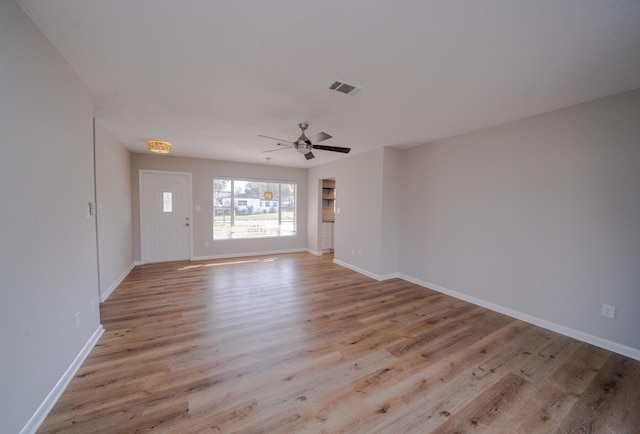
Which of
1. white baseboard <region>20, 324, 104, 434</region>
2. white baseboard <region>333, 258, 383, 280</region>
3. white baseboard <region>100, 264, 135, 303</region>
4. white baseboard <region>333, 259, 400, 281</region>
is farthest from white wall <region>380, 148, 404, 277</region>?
white baseboard <region>100, 264, 135, 303</region>

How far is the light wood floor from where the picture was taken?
1571 millimetres

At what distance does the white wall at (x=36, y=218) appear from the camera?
129cm

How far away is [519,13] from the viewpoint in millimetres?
1430

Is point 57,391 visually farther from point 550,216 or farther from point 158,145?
point 550,216

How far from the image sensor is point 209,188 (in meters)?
5.89

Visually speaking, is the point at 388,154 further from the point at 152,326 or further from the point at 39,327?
the point at 39,327

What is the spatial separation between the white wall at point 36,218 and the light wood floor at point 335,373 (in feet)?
1.15

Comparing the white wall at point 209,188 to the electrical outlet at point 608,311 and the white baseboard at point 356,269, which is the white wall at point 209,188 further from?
the electrical outlet at point 608,311

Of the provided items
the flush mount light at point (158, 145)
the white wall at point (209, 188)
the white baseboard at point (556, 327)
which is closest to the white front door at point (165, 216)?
the white wall at point (209, 188)

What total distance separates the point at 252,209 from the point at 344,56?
5211 mm

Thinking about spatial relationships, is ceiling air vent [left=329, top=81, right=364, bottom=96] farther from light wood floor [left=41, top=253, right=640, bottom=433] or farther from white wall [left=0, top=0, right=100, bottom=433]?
light wood floor [left=41, top=253, right=640, bottom=433]

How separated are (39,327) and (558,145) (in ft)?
16.4

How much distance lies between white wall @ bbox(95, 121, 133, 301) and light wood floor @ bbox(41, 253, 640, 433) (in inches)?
23.9

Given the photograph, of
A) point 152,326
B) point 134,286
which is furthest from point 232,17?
point 134,286
